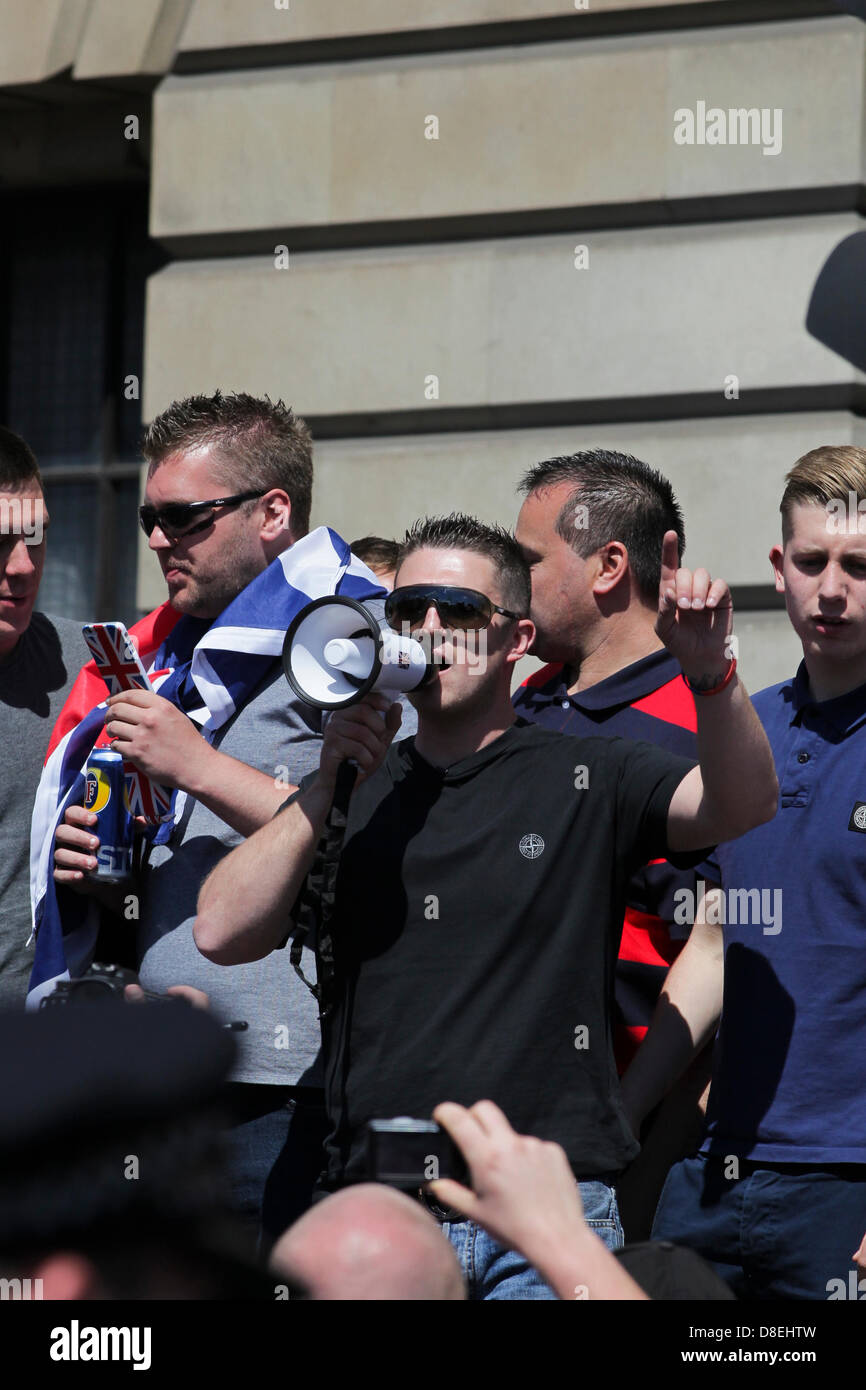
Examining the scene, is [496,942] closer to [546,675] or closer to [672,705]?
[672,705]

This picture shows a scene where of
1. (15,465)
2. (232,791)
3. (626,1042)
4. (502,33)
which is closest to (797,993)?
(626,1042)

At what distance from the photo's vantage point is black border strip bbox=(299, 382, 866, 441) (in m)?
5.80

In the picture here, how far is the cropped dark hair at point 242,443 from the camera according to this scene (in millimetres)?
4094

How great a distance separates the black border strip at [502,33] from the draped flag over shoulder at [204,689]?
112 inches

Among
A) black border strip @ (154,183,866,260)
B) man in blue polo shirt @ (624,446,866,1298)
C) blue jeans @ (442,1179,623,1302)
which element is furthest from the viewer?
black border strip @ (154,183,866,260)

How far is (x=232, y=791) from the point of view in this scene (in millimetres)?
3541

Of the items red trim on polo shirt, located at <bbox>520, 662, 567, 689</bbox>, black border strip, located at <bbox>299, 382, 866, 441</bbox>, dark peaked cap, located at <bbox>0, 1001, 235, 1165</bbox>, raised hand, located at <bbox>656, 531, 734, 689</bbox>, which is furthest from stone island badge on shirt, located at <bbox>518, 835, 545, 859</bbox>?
black border strip, located at <bbox>299, 382, 866, 441</bbox>

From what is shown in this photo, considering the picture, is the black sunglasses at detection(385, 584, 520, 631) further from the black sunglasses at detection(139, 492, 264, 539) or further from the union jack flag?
the black sunglasses at detection(139, 492, 264, 539)

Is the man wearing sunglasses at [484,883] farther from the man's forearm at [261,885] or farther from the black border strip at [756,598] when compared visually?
the black border strip at [756,598]

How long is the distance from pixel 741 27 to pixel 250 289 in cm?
192

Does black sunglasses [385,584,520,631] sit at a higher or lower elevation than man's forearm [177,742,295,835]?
higher

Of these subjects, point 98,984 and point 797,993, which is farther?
point 797,993

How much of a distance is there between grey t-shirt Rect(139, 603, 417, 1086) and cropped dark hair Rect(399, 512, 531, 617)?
0.28 m

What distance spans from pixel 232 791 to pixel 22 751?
990mm
